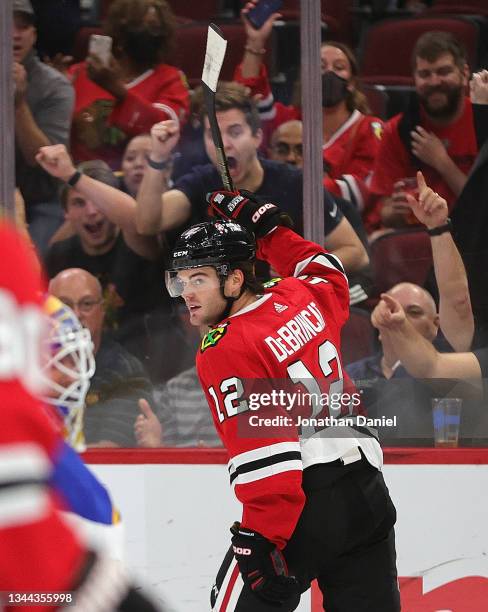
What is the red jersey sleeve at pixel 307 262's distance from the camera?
295 cm

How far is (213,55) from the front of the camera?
10.6 ft

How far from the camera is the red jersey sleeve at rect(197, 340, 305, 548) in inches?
102

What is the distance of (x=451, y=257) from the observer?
348 cm

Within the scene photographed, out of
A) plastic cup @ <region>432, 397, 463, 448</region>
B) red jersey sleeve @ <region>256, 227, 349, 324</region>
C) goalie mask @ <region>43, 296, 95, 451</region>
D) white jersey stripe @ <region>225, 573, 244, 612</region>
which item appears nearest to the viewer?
goalie mask @ <region>43, 296, 95, 451</region>

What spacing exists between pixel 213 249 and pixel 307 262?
278 mm

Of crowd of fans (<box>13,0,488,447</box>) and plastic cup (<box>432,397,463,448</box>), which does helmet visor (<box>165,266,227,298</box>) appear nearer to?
crowd of fans (<box>13,0,488,447</box>)

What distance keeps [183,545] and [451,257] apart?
1053mm

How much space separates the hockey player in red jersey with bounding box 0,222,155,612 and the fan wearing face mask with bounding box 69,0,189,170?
2.48 m

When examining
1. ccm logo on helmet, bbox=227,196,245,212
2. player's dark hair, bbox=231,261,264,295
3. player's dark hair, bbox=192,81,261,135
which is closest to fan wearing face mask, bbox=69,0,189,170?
player's dark hair, bbox=192,81,261,135

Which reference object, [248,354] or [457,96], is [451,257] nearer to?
[457,96]

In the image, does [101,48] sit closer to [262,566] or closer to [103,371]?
[103,371]

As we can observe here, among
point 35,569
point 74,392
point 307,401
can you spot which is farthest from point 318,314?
point 35,569

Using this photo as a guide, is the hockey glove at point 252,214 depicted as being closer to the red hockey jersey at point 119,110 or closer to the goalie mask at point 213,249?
the goalie mask at point 213,249
